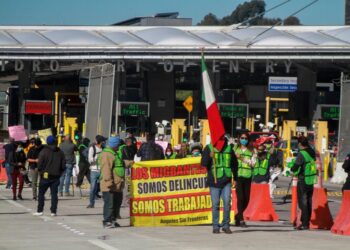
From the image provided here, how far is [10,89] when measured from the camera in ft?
216

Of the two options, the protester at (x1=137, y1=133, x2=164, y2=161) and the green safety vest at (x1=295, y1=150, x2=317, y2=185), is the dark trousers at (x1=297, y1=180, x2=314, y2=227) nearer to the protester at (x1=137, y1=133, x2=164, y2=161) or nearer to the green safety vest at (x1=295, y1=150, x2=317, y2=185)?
the green safety vest at (x1=295, y1=150, x2=317, y2=185)

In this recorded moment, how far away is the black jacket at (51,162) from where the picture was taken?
17984mm

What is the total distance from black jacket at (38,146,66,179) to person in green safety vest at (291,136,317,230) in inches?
193

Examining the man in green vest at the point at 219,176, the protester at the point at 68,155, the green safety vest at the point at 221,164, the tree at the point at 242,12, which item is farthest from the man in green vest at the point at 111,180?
the tree at the point at 242,12

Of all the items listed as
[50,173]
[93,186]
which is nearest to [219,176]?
[50,173]

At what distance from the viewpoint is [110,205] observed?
50.9ft

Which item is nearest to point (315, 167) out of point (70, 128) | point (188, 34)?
point (70, 128)

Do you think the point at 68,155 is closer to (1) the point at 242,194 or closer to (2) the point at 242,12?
(1) the point at 242,194

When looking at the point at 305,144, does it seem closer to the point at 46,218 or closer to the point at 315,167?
the point at 315,167

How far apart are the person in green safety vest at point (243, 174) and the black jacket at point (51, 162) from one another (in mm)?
3628

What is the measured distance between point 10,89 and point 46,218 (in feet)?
162

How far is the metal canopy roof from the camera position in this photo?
4594cm

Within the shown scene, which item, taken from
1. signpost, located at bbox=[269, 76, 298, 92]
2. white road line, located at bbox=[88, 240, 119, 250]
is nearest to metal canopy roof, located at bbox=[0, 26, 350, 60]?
signpost, located at bbox=[269, 76, 298, 92]

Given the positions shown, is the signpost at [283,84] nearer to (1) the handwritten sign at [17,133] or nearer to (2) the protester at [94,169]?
(1) the handwritten sign at [17,133]
